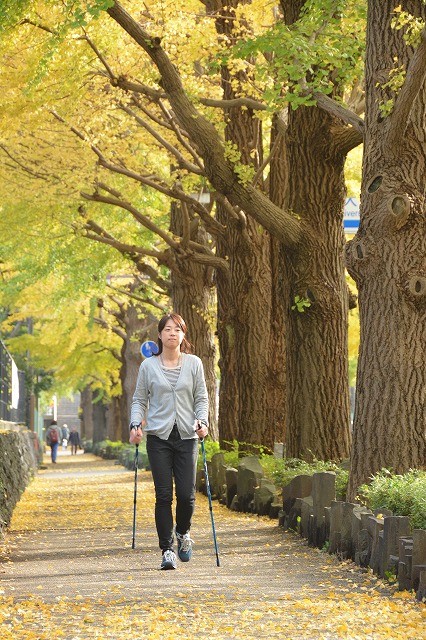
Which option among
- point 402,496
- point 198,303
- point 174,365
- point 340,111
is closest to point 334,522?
point 402,496

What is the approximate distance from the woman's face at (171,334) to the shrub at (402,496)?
1985 millimetres

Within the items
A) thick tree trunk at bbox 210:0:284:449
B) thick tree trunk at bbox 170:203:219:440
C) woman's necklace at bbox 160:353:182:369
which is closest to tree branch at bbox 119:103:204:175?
thick tree trunk at bbox 210:0:284:449

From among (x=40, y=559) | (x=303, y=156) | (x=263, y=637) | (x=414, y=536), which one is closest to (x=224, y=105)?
(x=303, y=156)

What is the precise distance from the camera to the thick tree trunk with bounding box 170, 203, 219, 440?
2641 cm

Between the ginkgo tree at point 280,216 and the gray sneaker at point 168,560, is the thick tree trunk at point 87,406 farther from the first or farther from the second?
the gray sneaker at point 168,560

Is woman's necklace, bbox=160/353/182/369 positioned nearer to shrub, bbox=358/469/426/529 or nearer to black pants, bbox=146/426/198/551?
black pants, bbox=146/426/198/551

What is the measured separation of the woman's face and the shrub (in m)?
1.99

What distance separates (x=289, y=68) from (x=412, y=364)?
3.11m

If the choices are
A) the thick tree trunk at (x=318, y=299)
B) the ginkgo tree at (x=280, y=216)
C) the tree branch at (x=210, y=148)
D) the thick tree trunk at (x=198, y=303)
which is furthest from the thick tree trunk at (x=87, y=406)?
the tree branch at (x=210, y=148)

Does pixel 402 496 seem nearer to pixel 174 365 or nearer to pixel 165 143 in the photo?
pixel 174 365

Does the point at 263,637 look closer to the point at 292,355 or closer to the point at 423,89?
the point at 423,89

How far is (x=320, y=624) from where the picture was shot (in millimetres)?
7184

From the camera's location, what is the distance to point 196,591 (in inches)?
338

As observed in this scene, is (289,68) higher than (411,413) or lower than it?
→ higher
